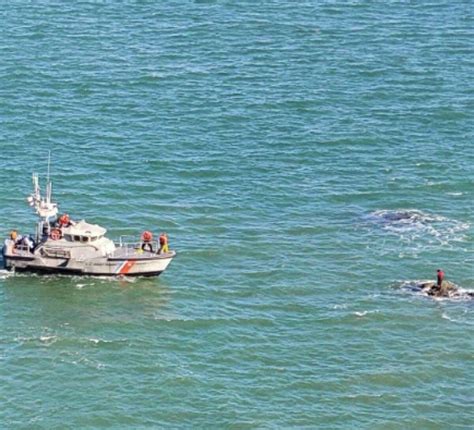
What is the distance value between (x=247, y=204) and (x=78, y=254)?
22093 mm

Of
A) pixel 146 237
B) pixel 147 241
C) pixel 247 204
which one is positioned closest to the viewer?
pixel 146 237

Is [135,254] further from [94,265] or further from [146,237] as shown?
[94,265]

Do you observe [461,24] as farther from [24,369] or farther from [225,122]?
[24,369]

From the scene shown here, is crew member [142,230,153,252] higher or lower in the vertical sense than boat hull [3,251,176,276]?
higher

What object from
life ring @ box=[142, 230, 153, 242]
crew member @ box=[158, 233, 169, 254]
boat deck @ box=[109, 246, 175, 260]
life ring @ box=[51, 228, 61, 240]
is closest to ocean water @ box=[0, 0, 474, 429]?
boat deck @ box=[109, 246, 175, 260]

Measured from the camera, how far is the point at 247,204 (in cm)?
13812

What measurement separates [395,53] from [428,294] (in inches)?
2568

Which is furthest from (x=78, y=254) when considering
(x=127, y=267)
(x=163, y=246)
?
(x=163, y=246)

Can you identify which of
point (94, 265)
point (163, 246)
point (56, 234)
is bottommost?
point (94, 265)

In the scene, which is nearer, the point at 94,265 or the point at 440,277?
the point at 440,277

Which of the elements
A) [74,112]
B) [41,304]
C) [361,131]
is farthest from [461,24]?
[41,304]

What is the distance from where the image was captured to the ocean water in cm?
10462

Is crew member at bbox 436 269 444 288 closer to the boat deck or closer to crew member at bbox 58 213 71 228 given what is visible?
the boat deck

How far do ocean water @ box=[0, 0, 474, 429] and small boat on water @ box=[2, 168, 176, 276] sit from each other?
1.24m
